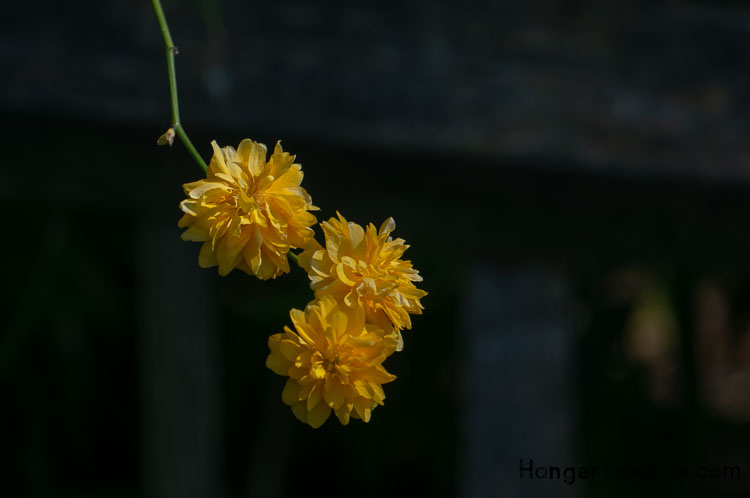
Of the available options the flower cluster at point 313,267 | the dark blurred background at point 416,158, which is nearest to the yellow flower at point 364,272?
the flower cluster at point 313,267

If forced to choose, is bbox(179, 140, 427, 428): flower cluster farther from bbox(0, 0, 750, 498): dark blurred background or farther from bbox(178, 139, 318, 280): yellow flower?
bbox(0, 0, 750, 498): dark blurred background

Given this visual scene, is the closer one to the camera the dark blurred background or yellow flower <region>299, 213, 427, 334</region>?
yellow flower <region>299, 213, 427, 334</region>

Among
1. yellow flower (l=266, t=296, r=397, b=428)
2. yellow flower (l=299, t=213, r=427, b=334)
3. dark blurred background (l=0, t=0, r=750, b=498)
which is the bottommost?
yellow flower (l=266, t=296, r=397, b=428)

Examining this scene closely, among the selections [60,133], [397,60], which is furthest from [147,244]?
[397,60]

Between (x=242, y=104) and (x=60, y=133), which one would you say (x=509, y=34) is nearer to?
(x=242, y=104)

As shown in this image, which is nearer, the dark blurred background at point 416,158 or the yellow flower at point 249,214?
the yellow flower at point 249,214

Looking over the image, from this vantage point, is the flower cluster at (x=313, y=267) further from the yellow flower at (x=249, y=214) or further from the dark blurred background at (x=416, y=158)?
the dark blurred background at (x=416, y=158)

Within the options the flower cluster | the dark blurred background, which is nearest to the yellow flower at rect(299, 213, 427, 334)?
the flower cluster

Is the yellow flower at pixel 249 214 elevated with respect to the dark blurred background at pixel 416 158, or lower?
lower

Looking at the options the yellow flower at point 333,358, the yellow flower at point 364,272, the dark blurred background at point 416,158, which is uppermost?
the dark blurred background at point 416,158
